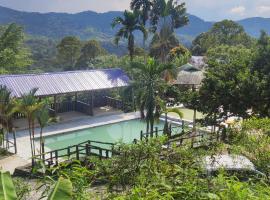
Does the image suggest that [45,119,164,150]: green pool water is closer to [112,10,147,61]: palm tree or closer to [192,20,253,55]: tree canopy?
[112,10,147,61]: palm tree

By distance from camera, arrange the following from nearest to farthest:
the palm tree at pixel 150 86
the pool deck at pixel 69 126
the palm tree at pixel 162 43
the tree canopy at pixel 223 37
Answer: the palm tree at pixel 150 86 → the pool deck at pixel 69 126 → the palm tree at pixel 162 43 → the tree canopy at pixel 223 37

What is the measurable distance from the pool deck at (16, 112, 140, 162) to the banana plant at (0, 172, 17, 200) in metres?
14.5

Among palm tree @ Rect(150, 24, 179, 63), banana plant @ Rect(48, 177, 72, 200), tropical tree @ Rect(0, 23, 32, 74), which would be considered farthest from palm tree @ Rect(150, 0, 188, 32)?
banana plant @ Rect(48, 177, 72, 200)

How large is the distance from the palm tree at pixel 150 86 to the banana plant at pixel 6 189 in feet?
46.3

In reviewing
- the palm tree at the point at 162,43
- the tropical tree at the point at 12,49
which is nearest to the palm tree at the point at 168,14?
the palm tree at the point at 162,43

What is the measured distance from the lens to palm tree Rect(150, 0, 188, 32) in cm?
3799

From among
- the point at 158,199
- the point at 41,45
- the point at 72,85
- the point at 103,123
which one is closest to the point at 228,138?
the point at 158,199

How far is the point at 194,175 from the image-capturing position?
5.39 meters

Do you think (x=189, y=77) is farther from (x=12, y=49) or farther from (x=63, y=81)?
(x=12, y=49)

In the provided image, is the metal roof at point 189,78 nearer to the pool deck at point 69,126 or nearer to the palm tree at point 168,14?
the pool deck at point 69,126

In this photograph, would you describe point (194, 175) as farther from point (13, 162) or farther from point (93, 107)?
point (93, 107)

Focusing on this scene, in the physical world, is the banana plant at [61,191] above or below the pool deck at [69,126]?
above

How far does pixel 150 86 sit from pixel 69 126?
7507 millimetres

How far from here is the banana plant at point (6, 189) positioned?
378 centimetres
